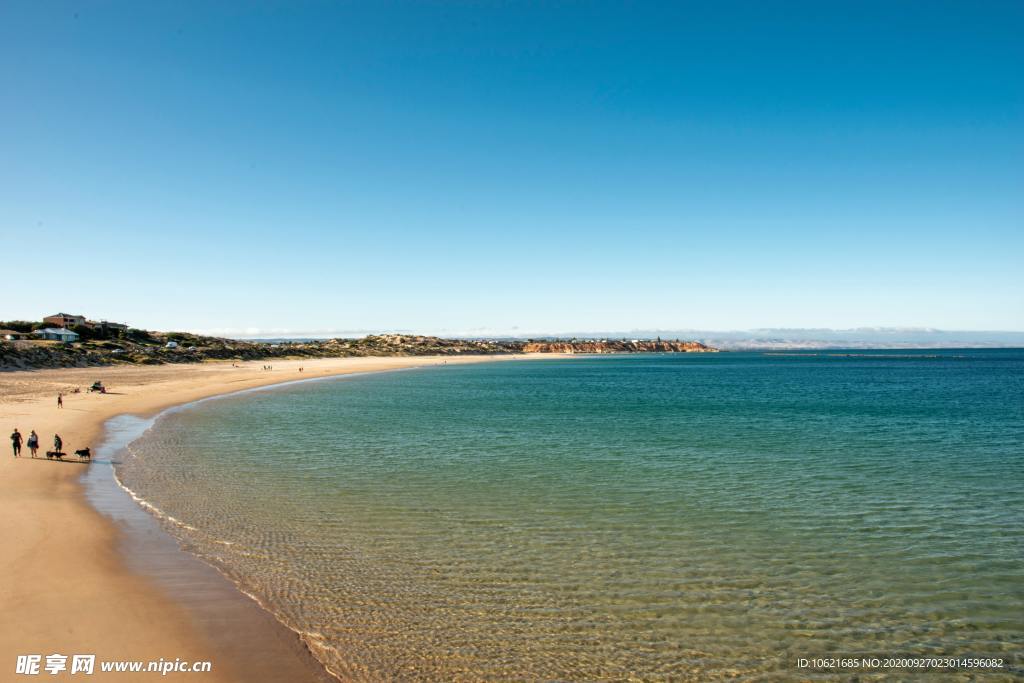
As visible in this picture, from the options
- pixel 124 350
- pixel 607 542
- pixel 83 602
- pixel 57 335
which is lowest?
pixel 607 542

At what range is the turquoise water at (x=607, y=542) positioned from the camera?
9766 millimetres

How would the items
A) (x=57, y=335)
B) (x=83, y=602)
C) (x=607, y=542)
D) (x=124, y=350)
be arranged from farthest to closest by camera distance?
(x=57, y=335) < (x=124, y=350) < (x=607, y=542) < (x=83, y=602)

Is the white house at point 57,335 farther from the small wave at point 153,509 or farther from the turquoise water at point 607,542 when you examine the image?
the small wave at point 153,509

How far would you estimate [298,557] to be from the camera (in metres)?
13.6

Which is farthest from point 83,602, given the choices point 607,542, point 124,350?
point 124,350

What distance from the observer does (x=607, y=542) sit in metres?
14.7

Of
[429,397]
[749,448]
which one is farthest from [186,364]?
[749,448]

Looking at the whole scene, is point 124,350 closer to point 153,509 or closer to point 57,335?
Answer: point 57,335

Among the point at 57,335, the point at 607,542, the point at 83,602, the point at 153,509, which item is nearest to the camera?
the point at 83,602

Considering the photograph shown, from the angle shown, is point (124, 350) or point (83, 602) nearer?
point (83, 602)

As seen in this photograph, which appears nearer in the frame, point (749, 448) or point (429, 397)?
point (749, 448)

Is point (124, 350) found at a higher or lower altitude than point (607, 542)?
higher

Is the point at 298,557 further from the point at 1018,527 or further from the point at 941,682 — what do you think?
the point at 1018,527

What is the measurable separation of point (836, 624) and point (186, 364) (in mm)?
108876
